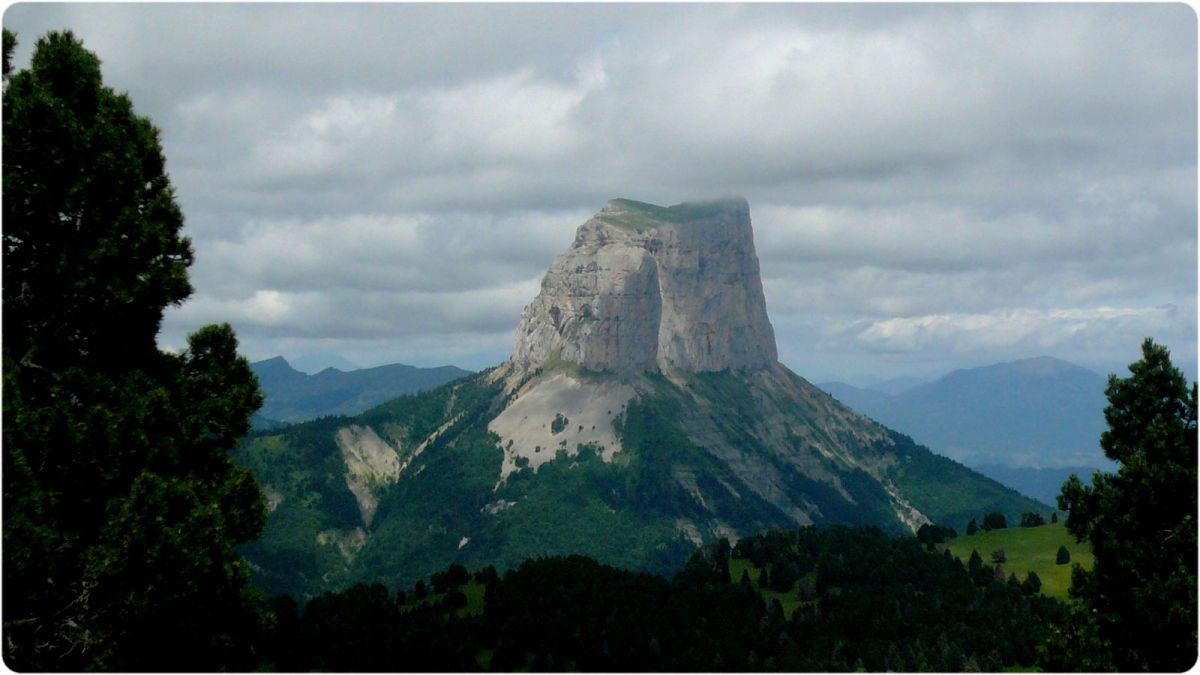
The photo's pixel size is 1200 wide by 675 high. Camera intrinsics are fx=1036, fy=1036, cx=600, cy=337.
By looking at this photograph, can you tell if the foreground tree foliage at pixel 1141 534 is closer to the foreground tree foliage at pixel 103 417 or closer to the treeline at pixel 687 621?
the foreground tree foliage at pixel 103 417

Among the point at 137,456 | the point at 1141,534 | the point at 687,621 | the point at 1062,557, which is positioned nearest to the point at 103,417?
the point at 137,456

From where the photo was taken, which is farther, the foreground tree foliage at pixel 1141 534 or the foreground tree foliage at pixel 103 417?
the foreground tree foliage at pixel 1141 534

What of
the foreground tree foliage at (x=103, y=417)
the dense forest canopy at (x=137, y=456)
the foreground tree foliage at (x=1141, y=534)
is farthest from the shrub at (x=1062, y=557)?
the foreground tree foliage at (x=103, y=417)

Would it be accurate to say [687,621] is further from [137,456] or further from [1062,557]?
[137,456]

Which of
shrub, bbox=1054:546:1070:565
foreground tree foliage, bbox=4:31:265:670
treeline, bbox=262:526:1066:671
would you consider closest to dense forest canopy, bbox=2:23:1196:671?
foreground tree foliage, bbox=4:31:265:670

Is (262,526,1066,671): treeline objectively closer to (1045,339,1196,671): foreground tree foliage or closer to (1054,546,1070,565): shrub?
(1054,546,1070,565): shrub
